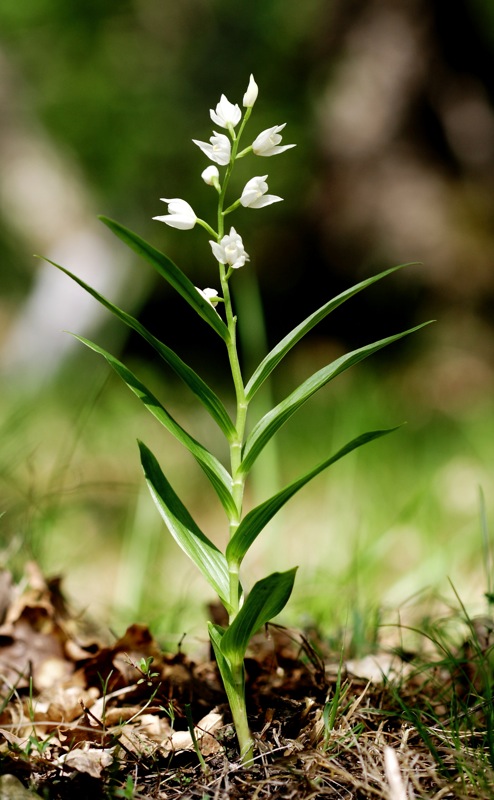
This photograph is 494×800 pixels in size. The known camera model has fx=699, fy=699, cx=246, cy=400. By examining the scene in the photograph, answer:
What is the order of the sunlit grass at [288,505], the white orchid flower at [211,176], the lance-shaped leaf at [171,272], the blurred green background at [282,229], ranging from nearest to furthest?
the lance-shaped leaf at [171,272] → the white orchid flower at [211,176] → the sunlit grass at [288,505] → the blurred green background at [282,229]

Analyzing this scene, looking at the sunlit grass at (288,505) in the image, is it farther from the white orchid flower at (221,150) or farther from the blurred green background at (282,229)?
the white orchid flower at (221,150)

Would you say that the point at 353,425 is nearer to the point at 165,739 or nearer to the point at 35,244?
the point at 165,739

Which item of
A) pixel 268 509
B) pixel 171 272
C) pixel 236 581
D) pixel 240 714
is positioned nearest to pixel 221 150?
pixel 171 272

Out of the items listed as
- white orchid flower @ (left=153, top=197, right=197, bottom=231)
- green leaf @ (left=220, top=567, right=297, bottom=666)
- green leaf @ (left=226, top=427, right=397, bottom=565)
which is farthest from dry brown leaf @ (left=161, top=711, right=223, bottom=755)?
white orchid flower @ (left=153, top=197, right=197, bottom=231)

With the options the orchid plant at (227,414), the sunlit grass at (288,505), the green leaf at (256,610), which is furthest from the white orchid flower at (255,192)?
the sunlit grass at (288,505)

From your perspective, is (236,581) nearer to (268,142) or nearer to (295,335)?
(295,335)

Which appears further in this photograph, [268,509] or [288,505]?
[288,505]

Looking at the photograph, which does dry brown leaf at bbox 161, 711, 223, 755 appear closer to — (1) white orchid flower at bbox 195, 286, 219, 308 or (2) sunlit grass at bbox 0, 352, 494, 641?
(2) sunlit grass at bbox 0, 352, 494, 641
